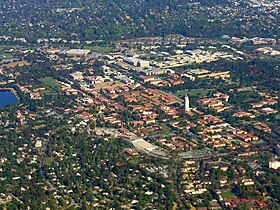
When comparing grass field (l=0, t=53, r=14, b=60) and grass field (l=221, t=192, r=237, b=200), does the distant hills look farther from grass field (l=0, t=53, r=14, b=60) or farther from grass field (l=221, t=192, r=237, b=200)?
grass field (l=221, t=192, r=237, b=200)

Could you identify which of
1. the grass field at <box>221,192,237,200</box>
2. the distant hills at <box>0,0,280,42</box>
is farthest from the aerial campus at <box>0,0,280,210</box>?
the distant hills at <box>0,0,280,42</box>

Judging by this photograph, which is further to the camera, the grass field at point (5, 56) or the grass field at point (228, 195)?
the grass field at point (5, 56)

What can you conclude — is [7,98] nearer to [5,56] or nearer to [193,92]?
[193,92]

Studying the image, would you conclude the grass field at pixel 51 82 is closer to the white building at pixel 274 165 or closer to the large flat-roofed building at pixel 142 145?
the large flat-roofed building at pixel 142 145

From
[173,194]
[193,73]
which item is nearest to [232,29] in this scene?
[193,73]

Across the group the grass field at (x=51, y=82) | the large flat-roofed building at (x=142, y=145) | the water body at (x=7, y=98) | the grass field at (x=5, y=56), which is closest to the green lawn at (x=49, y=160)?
the large flat-roofed building at (x=142, y=145)

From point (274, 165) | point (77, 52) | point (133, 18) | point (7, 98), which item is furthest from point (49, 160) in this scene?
point (133, 18)

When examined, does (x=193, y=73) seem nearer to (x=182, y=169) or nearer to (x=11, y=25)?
(x=182, y=169)

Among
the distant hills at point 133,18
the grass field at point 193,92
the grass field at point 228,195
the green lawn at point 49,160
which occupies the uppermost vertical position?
the green lawn at point 49,160
